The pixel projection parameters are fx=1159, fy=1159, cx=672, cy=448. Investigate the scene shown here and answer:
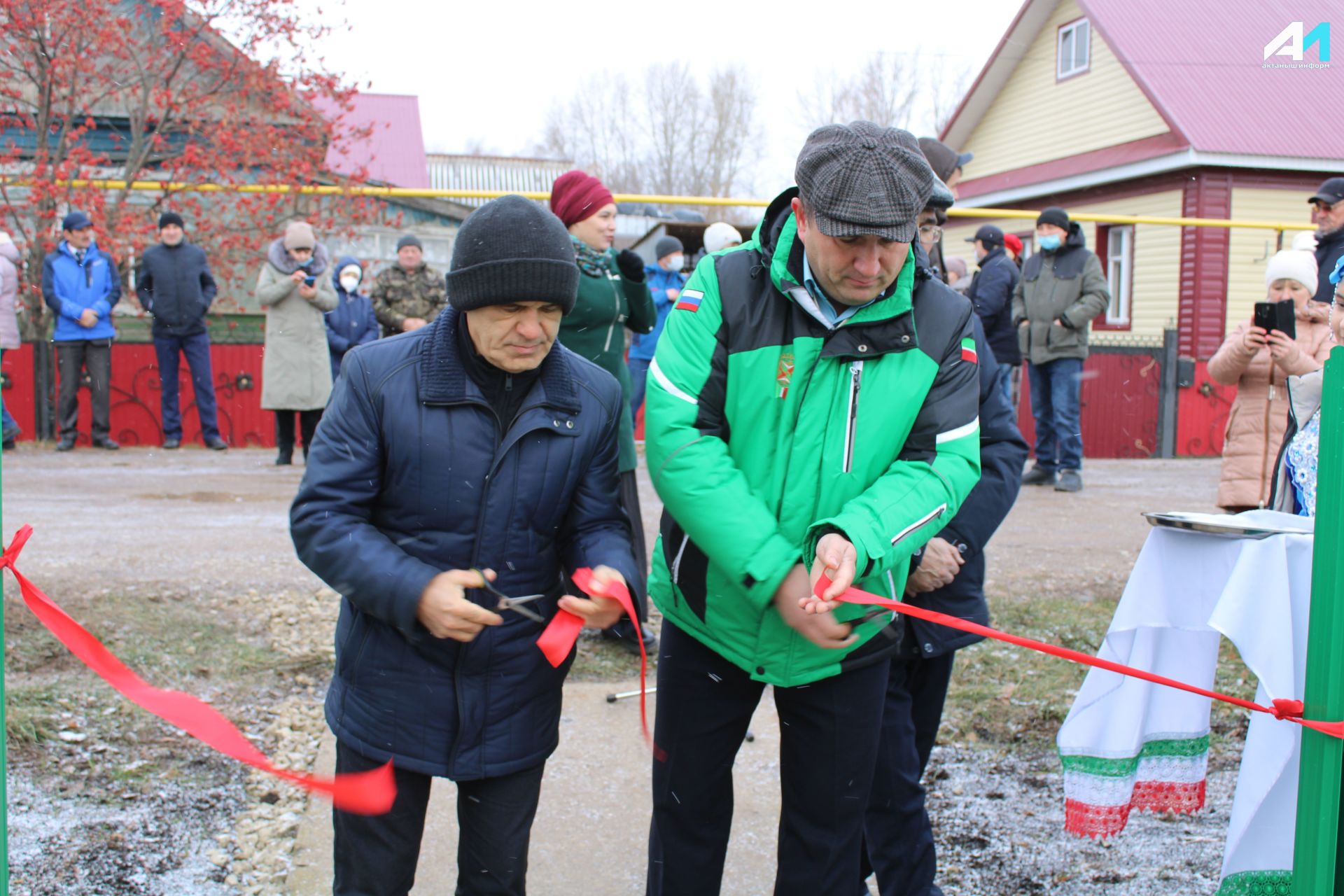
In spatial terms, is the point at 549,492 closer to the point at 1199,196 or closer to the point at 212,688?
the point at 212,688

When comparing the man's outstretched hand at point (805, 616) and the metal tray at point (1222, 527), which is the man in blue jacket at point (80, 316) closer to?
the man's outstretched hand at point (805, 616)

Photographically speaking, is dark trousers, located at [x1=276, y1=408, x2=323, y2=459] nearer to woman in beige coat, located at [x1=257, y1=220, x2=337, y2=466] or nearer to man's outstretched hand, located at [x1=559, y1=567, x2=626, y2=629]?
woman in beige coat, located at [x1=257, y1=220, x2=337, y2=466]

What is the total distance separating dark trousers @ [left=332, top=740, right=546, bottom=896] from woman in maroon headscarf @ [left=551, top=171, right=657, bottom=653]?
204cm

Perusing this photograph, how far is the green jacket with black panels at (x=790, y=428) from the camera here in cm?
229

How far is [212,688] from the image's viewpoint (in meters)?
4.38

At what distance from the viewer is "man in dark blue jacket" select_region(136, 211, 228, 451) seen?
34.5ft

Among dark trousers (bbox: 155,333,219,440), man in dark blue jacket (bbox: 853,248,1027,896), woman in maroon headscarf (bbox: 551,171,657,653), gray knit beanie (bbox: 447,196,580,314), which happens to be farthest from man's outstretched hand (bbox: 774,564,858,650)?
dark trousers (bbox: 155,333,219,440)

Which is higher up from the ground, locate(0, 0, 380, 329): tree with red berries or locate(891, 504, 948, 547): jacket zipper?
locate(0, 0, 380, 329): tree with red berries

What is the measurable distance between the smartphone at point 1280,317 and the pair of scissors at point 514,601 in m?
3.40

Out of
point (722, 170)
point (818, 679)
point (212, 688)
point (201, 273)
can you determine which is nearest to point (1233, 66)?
point (818, 679)

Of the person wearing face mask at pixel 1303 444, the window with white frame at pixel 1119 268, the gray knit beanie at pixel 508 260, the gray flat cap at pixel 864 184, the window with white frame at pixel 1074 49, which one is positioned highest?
the window with white frame at pixel 1074 49

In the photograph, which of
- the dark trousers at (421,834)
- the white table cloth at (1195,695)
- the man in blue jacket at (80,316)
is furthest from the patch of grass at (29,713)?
the man in blue jacket at (80,316)

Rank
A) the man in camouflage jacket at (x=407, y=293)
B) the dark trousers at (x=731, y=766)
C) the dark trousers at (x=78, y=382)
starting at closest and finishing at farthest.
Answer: the dark trousers at (x=731, y=766), the man in camouflage jacket at (x=407, y=293), the dark trousers at (x=78, y=382)

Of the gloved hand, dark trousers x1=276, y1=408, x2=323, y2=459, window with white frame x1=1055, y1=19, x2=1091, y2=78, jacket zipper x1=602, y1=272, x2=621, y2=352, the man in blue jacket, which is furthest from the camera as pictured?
window with white frame x1=1055, y1=19, x2=1091, y2=78
